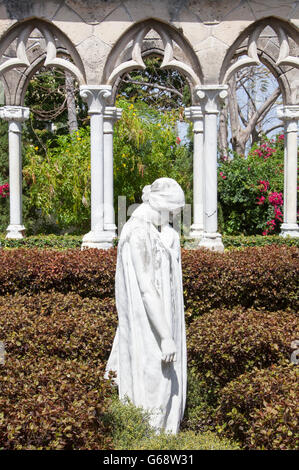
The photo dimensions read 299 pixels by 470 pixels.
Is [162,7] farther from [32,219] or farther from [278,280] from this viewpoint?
[32,219]

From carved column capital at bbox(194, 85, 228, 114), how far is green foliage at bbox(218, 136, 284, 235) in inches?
174

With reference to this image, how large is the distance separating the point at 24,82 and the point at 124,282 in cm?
943

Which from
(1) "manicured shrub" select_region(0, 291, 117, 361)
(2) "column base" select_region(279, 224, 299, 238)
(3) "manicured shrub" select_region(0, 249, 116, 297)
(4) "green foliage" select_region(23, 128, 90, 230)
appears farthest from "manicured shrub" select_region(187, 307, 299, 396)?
(4) "green foliage" select_region(23, 128, 90, 230)

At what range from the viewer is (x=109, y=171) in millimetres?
10562

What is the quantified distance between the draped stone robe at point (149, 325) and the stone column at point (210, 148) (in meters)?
5.84

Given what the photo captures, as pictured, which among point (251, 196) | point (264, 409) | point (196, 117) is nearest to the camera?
point (264, 409)

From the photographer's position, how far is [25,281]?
6676 millimetres

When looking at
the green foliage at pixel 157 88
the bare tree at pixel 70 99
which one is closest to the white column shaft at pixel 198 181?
the bare tree at pixel 70 99

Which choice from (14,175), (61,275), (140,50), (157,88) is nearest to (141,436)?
(61,275)

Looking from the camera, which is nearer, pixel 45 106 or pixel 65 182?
pixel 65 182

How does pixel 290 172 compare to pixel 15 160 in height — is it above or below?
below

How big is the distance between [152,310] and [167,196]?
0.70 meters

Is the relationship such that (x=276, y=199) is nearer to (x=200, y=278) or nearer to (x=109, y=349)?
(x=200, y=278)

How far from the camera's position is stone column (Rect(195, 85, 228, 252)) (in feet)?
30.3
